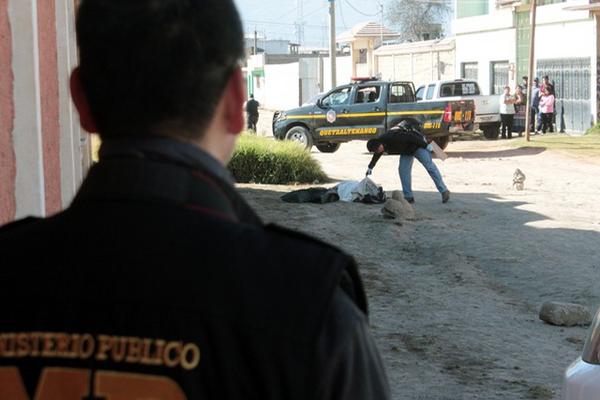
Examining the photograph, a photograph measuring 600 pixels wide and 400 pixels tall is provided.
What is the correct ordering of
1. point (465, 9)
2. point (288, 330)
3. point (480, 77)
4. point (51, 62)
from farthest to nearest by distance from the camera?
point (465, 9), point (480, 77), point (51, 62), point (288, 330)

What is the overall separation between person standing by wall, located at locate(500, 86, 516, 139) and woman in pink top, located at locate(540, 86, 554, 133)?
125 cm

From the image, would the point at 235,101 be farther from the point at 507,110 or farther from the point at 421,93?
the point at 421,93

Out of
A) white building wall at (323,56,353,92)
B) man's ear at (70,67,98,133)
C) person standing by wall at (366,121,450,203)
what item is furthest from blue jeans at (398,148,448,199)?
white building wall at (323,56,353,92)

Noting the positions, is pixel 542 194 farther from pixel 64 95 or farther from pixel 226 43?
pixel 226 43

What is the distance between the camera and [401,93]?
27734 millimetres

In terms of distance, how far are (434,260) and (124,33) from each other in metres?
10.6

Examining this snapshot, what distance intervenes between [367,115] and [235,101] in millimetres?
25698

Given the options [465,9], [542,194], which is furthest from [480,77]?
[542,194]

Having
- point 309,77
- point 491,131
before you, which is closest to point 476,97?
point 491,131

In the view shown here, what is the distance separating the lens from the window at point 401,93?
2758 centimetres

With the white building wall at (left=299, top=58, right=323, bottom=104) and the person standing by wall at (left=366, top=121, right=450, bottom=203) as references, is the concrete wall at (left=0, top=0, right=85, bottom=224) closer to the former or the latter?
the person standing by wall at (left=366, top=121, right=450, bottom=203)

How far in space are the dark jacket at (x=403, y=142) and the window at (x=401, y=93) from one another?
10856mm

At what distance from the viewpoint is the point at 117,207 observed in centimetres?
156

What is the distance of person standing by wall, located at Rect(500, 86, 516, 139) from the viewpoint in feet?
102
